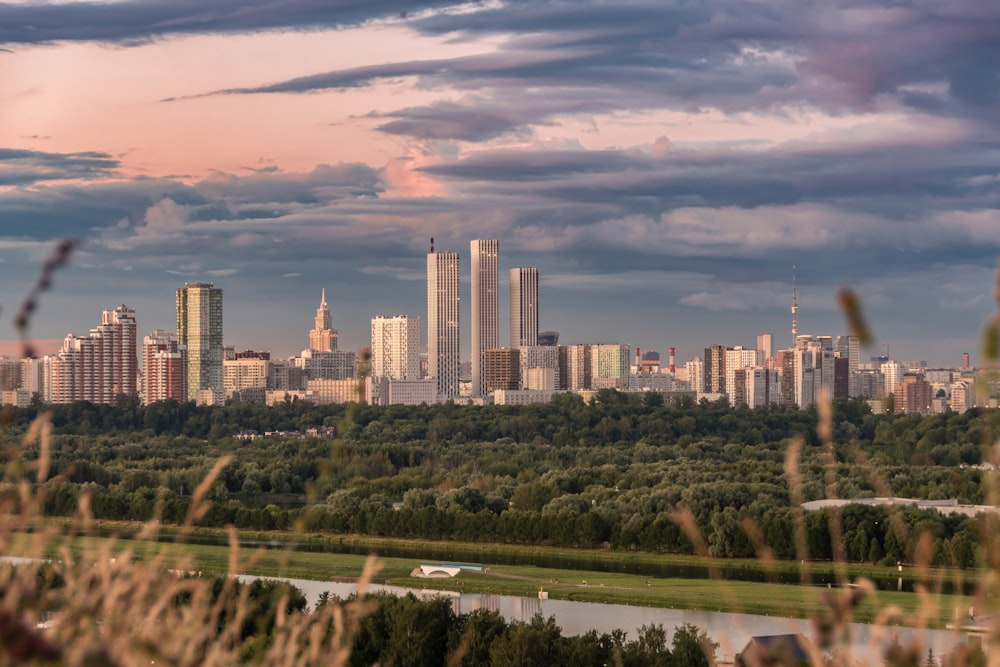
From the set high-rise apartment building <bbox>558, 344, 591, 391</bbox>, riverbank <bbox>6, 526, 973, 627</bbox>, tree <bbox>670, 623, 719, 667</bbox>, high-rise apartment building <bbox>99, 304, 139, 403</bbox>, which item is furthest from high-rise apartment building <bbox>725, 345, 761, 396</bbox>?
tree <bbox>670, 623, 719, 667</bbox>

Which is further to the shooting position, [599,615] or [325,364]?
[325,364]

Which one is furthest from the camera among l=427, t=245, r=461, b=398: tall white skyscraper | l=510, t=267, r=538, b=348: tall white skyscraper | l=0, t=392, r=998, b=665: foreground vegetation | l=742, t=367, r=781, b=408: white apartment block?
l=510, t=267, r=538, b=348: tall white skyscraper

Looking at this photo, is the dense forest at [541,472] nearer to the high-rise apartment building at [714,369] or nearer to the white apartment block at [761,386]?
the white apartment block at [761,386]

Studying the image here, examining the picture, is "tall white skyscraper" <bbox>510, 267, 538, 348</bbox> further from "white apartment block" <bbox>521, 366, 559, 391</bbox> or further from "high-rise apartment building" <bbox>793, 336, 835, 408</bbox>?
"high-rise apartment building" <bbox>793, 336, 835, 408</bbox>

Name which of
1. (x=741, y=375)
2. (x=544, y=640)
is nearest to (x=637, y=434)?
(x=741, y=375)

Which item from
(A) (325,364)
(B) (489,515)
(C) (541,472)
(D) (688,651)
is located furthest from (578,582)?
(A) (325,364)

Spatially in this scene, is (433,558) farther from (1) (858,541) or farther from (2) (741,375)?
(2) (741,375)

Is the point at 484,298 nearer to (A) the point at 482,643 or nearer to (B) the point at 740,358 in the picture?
(B) the point at 740,358
